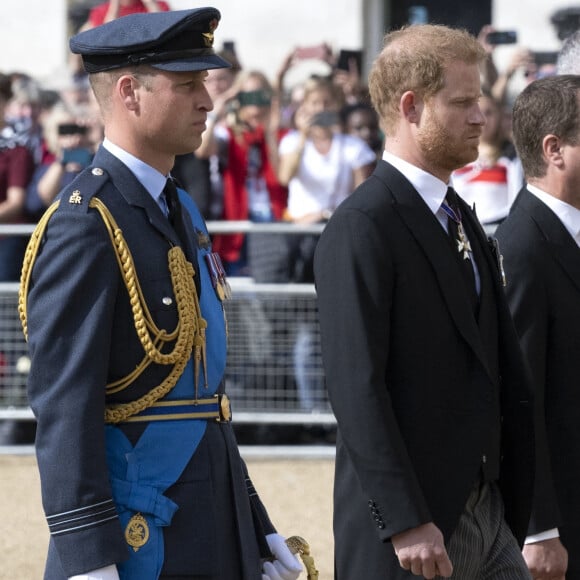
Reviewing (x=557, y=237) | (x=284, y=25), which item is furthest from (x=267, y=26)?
(x=557, y=237)

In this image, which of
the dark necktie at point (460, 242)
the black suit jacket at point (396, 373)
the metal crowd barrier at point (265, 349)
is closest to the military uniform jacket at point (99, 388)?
the black suit jacket at point (396, 373)

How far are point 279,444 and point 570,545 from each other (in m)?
4.47

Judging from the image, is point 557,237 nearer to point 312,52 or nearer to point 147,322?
point 147,322

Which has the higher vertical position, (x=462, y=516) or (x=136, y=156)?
(x=136, y=156)

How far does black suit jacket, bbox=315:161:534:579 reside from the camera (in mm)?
2969

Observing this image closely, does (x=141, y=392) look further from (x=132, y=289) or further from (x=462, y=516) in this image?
(x=462, y=516)

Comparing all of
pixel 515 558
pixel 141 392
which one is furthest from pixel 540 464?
pixel 141 392

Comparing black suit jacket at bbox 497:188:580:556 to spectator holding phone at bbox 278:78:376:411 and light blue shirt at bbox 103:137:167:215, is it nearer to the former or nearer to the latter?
light blue shirt at bbox 103:137:167:215

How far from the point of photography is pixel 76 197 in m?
2.94

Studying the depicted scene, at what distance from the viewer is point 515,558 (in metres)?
3.23

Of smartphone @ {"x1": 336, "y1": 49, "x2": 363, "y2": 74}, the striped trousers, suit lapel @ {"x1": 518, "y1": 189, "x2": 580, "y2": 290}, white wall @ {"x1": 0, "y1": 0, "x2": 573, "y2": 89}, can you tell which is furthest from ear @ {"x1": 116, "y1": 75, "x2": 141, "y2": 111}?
white wall @ {"x1": 0, "y1": 0, "x2": 573, "y2": 89}

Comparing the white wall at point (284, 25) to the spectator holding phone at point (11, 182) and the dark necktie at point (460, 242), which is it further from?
the dark necktie at point (460, 242)

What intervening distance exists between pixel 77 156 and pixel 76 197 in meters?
5.48

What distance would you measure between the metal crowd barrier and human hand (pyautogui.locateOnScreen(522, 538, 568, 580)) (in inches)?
166
